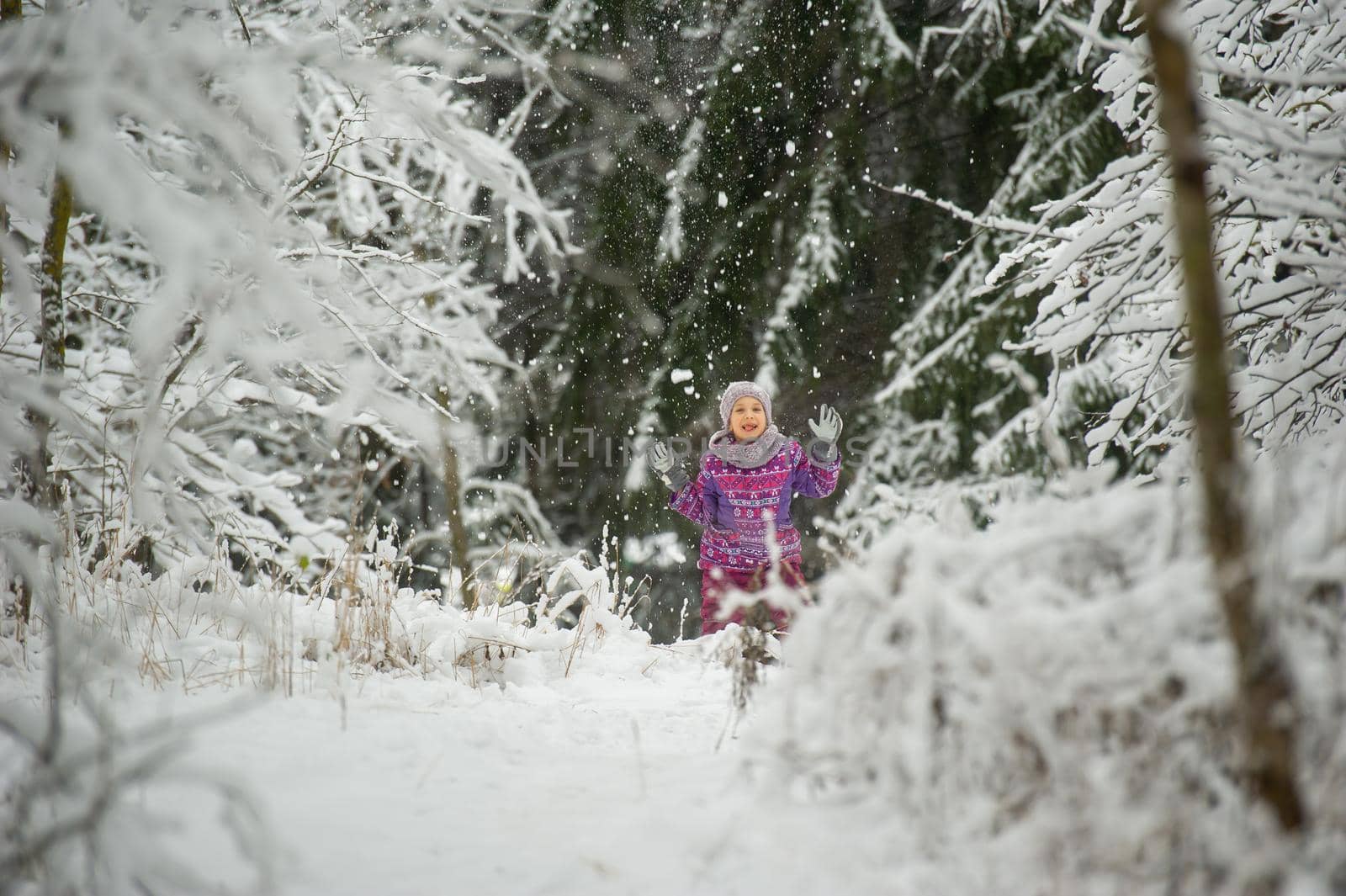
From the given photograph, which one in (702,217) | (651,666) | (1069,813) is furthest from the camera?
(702,217)

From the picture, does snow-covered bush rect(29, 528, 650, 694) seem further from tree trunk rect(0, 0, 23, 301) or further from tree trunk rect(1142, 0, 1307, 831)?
tree trunk rect(1142, 0, 1307, 831)

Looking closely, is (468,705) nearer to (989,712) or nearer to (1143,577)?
(989,712)

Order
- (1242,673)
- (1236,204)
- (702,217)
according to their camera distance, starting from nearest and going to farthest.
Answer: (1242,673)
(1236,204)
(702,217)

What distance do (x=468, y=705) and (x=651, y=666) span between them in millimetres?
1137

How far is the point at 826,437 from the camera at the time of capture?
4.54m

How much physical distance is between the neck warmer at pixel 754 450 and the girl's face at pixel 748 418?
4 centimetres

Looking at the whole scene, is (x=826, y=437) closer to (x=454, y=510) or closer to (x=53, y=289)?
(x=53, y=289)

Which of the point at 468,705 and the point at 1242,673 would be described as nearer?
the point at 1242,673

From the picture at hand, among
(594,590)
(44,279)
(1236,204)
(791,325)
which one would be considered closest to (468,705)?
(594,590)

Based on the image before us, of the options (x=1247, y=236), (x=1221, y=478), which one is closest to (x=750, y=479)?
(x=1247, y=236)

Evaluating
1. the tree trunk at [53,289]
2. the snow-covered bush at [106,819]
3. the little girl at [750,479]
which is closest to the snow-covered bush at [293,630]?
the tree trunk at [53,289]

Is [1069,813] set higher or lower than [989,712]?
lower

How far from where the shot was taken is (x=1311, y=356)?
2.58 m

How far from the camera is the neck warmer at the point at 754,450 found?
15.1 feet
